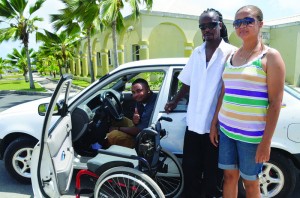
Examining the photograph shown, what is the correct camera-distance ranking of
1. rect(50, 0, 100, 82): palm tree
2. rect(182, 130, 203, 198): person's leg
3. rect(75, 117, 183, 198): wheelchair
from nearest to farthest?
rect(75, 117, 183, 198): wheelchair < rect(182, 130, 203, 198): person's leg < rect(50, 0, 100, 82): palm tree

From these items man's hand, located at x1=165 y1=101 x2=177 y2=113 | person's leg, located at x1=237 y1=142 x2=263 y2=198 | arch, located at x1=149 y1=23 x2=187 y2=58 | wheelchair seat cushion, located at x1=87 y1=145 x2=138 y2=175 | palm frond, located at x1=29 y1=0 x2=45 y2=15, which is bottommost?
wheelchair seat cushion, located at x1=87 y1=145 x2=138 y2=175

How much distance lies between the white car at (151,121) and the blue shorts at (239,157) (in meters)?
0.77

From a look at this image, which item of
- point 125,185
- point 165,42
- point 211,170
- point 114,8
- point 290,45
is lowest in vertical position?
point 125,185

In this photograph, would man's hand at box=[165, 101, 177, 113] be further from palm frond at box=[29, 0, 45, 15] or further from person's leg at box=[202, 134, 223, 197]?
palm frond at box=[29, 0, 45, 15]

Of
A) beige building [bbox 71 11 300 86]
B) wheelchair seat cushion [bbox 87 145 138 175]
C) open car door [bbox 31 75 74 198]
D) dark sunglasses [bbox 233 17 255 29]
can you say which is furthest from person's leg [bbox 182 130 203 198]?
beige building [bbox 71 11 300 86]

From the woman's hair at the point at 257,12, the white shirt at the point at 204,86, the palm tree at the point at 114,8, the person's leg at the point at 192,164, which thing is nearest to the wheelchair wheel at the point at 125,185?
the person's leg at the point at 192,164

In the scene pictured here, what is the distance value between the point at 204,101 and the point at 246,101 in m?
0.42

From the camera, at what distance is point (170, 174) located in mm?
3020

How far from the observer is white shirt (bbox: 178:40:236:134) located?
221cm

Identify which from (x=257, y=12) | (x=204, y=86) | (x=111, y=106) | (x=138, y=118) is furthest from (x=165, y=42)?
(x=257, y=12)

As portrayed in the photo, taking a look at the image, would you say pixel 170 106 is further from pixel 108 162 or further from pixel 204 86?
pixel 108 162

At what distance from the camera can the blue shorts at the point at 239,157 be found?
Answer: 6.54ft

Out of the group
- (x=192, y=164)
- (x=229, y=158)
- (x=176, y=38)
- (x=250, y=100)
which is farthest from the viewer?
(x=176, y=38)

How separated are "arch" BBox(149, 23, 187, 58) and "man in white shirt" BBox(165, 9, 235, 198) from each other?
1771 cm
